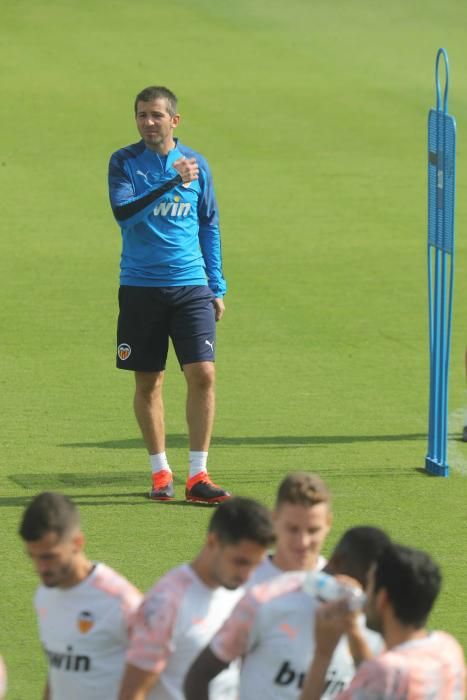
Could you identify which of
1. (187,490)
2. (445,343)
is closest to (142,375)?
(187,490)

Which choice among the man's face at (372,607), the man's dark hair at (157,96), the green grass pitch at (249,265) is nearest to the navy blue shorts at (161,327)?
the green grass pitch at (249,265)

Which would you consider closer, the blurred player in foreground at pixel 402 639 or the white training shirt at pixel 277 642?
the blurred player in foreground at pixel 402 639

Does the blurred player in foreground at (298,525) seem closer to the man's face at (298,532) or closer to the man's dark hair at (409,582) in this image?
the man's face at (298,532)

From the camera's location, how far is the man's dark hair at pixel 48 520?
16.1 ft

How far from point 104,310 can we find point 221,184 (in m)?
4.71

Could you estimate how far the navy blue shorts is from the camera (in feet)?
30.7

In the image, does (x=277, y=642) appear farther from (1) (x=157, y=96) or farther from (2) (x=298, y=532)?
(1) (x=157, y=96)

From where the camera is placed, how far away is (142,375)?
9.45 meters

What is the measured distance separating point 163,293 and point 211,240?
1.76 ft

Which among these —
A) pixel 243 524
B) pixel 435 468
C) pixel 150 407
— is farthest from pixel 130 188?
pixel 243 524

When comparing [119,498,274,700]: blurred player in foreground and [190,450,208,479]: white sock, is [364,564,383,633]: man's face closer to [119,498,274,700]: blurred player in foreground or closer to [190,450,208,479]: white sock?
[119,498,274,700]: blurred player in foreground

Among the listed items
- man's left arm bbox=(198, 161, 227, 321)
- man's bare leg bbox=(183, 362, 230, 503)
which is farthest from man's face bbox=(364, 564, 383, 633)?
man's left arm bbox=(198, 161, 227, 321)

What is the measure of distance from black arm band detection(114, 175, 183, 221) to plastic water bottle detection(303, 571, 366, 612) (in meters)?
4.69

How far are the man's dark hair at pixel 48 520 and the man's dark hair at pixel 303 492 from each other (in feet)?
2.24
